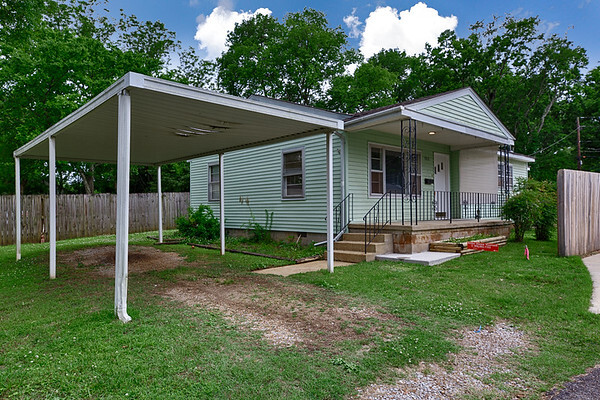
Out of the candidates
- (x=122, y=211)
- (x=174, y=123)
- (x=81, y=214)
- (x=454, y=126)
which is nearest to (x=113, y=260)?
(x=174, y=123)

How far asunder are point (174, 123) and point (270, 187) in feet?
18.3

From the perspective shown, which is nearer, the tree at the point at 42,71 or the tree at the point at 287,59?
the tree at the point at 42,71

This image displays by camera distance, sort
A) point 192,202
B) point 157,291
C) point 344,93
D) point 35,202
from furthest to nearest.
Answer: point 344,93, point 192,202, point 35,202, point 157,291

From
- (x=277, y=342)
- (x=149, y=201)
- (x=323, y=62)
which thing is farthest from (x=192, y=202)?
(x=323, y=62)

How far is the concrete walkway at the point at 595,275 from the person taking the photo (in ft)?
14.2

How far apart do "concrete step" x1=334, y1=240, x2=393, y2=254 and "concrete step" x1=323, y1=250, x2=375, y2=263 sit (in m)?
0.14

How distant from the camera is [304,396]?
2369 millimetres

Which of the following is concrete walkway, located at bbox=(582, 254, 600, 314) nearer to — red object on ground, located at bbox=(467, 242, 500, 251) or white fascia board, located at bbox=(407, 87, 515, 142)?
red object on ground, located at bbox=(467, 242, 500, 251)

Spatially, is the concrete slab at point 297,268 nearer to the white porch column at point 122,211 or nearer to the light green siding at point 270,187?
the light green siding at point 270,187

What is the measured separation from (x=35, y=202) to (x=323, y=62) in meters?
20.2

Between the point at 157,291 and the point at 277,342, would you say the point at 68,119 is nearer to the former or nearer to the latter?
the point at 157,291

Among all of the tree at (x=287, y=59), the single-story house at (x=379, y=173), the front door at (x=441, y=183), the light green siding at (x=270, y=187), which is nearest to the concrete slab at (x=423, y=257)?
the single-story house at (x=379, y=173)

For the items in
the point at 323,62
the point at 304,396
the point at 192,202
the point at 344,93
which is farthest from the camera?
the point at 323,62

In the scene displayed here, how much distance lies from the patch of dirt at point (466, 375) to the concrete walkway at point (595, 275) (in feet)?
5.17
